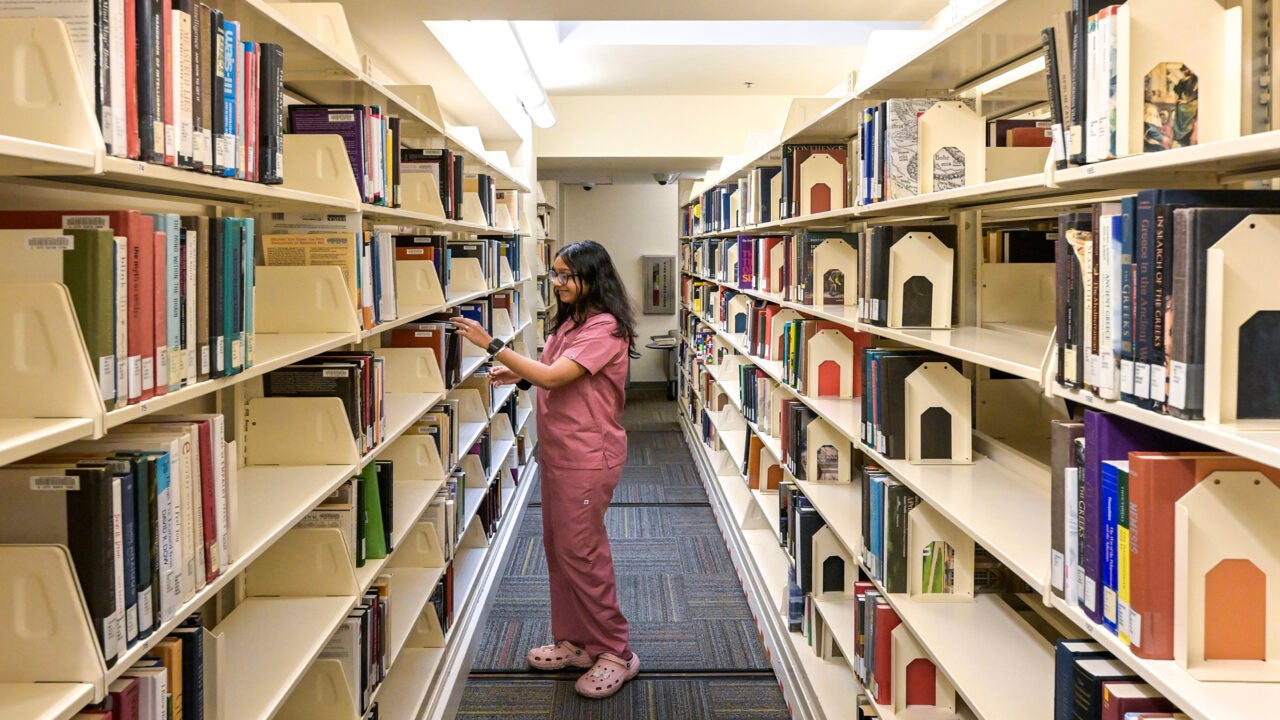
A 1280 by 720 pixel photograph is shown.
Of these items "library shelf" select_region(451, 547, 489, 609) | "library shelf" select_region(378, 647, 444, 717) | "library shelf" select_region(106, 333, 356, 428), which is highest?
"library shelf" select_region(106, 333, 356, 428)

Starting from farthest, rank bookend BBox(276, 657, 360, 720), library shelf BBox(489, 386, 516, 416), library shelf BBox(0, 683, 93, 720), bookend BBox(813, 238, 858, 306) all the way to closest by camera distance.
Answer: library shelf BBox(489, 386, 516, 416) < bookend BBox(813, 238, 858, 306) < bookend BBox(276, 657, 360, 720) < library shelf BBox(0, 683, 93, 720)

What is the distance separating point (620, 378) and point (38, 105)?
7.86 ft

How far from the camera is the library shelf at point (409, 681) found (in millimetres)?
2777

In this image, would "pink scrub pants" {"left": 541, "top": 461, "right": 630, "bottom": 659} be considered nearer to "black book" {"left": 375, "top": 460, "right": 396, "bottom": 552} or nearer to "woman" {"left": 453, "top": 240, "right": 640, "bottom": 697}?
"woman" {"left": 453, "top": 240, "right": 640, "bottom": 697}

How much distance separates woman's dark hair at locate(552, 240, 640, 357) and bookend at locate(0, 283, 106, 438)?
2.29 meters

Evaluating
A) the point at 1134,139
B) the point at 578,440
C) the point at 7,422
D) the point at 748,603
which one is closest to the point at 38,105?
the point at 7,422

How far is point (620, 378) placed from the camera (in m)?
3.36

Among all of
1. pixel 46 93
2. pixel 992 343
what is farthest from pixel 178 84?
pixel 992 343

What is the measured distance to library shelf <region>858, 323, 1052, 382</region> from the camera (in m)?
1.65

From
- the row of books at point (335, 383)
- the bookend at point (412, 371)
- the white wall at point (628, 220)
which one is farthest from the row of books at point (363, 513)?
the white wall at point (628, 220)

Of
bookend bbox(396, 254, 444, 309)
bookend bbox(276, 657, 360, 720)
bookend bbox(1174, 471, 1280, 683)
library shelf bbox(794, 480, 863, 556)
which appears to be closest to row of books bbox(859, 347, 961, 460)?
library shelf bbox(794, 480, 863, 556)

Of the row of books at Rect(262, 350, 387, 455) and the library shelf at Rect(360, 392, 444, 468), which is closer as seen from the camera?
the row of books at Rect(262, 350, 387, 455)

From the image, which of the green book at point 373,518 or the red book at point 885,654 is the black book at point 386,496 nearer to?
the green book at point 373,518

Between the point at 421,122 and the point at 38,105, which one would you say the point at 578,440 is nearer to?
the point at 421,122
